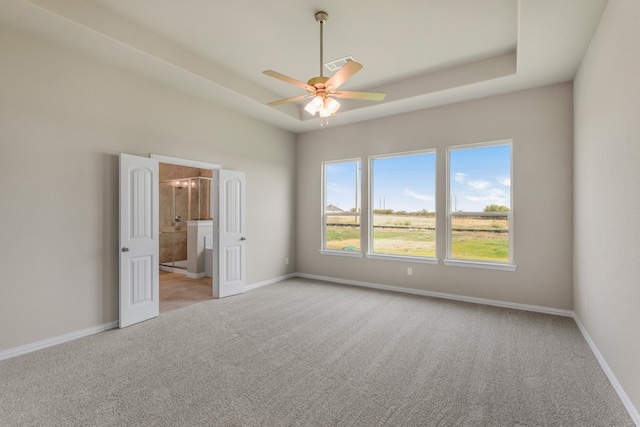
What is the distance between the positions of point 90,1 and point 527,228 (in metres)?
5.68

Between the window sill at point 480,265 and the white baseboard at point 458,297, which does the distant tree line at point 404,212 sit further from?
the white baseboard at point 458,297

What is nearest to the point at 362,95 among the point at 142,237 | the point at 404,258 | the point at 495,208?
the point at 495,208

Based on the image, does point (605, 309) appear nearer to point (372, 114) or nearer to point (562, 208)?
point (562, 208)

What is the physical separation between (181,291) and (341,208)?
332 cm

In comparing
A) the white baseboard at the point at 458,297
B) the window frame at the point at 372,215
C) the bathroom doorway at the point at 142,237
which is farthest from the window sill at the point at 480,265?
the bathroom doorway at the point at 142,237

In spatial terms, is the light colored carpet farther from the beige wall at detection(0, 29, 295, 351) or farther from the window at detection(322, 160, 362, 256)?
the window at detection(322, 160, 362, 256)

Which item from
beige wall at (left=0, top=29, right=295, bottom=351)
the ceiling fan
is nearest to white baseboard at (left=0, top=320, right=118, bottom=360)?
beige wall at (left=0, top=29, right=295, bottom=351)

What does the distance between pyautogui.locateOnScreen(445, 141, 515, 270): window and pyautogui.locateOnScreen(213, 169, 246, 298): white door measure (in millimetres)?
3434

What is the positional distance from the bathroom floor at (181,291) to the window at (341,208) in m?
2.43

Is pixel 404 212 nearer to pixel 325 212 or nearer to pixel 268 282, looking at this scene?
pixel 325 212

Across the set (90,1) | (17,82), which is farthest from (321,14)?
(17,82)

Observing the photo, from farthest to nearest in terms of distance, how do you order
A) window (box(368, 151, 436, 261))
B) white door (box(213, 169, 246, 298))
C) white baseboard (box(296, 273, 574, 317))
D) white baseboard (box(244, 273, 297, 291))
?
1. white baseboard (box(244, 273, 297, 291))
2. window (box(368, 151, 436, 261))
3. white door (box(213, 169, 246, 298))
4. white baseboard (box(296, 273, 574, 317))

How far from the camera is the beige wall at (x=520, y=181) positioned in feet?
12.8

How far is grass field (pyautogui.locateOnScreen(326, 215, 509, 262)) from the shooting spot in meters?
4.42
